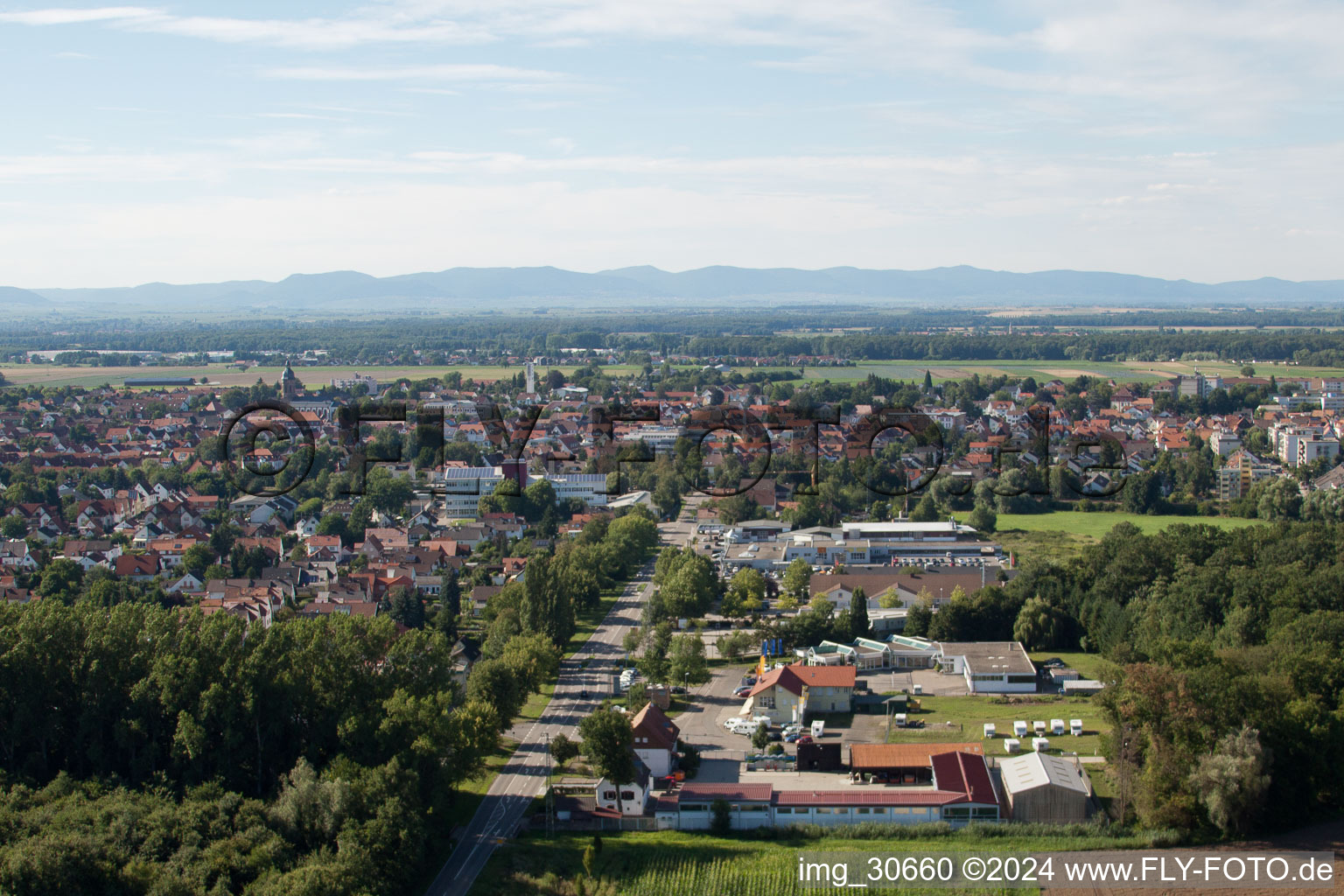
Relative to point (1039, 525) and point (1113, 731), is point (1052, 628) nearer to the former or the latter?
point (1113, 731)

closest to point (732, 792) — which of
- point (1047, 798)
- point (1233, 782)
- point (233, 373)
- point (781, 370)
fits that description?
point (1047, 798)

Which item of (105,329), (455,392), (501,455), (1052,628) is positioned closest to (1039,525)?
(1052,628)

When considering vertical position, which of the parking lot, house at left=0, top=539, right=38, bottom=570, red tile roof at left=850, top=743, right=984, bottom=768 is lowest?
the parking lot

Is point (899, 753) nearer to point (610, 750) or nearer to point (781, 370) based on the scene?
point (610, 750)

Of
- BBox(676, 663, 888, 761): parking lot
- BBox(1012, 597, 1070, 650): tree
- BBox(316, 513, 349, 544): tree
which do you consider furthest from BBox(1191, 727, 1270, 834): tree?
BBox(316, 513, 349, 544): tree

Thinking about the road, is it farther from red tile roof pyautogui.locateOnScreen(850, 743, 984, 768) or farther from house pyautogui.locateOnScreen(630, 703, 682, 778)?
red tile roof pyautogui.locateOnScreen(850, 743, 984, 768)
